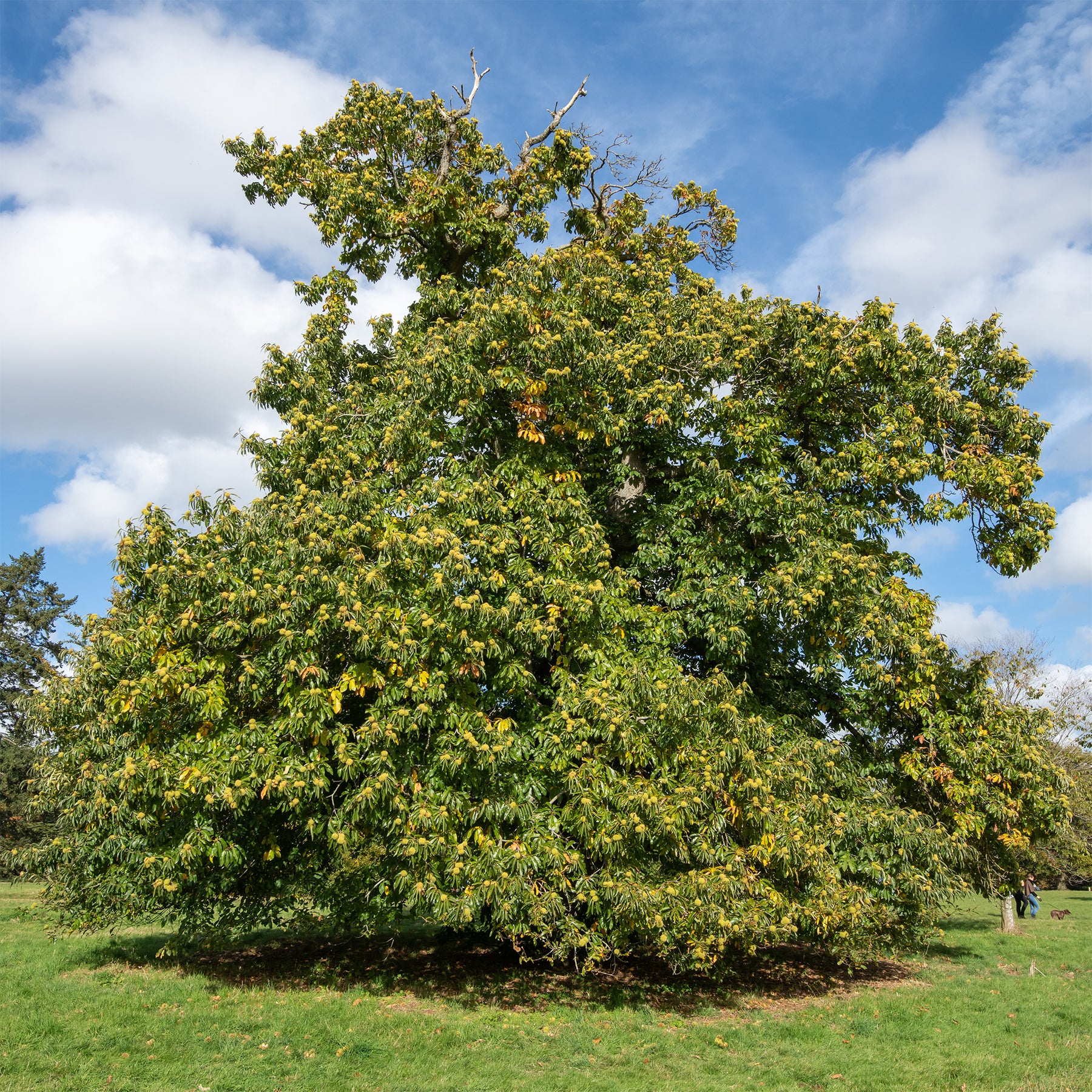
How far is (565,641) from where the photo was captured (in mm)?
10461

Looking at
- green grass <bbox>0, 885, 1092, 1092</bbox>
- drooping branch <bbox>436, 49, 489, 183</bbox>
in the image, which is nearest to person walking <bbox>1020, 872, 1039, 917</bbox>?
green grass <bbox>0, 885, 1092, 1092</bbox>

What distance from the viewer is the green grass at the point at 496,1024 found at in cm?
732

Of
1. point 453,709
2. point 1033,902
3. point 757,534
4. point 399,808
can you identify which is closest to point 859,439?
point 757,534

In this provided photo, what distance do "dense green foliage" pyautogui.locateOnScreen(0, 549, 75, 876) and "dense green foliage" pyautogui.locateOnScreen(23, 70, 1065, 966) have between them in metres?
22.4

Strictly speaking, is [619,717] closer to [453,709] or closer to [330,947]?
[453,709]

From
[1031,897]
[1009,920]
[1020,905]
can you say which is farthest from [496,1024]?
[1020,905]

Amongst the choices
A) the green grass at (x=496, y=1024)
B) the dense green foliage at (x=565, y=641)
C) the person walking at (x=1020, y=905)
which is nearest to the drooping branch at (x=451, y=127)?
the dense green foliage at (x=565, y=641)

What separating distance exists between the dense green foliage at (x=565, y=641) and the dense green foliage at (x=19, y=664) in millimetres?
22419

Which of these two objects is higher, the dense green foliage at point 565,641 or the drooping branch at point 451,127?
the drooping branch at point 451,127

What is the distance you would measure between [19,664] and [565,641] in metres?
36.1

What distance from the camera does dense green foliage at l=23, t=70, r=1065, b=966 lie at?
8.86 m

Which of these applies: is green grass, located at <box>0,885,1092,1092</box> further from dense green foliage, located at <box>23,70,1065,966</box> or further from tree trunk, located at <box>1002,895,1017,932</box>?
tree trunk, located at <box>1002,895,1017,932</box>

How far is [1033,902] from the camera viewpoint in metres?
22.6

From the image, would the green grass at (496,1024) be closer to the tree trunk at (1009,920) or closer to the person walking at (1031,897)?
the tree trunk at (1009,920)
